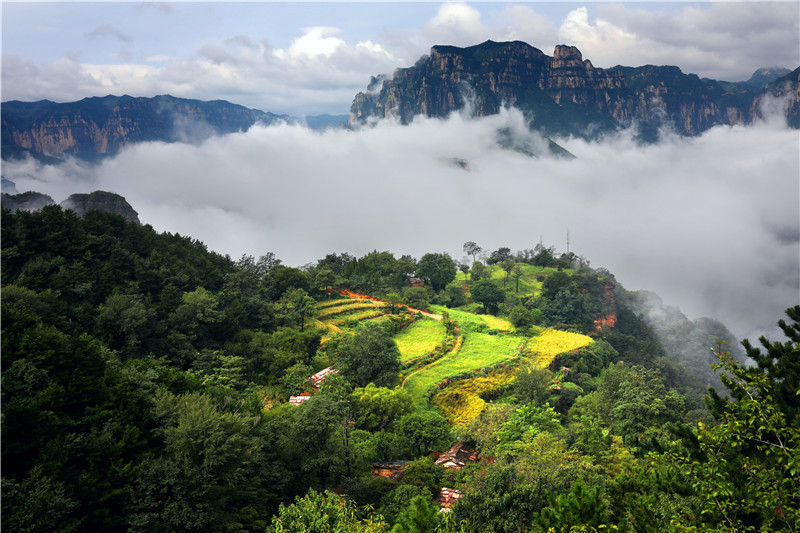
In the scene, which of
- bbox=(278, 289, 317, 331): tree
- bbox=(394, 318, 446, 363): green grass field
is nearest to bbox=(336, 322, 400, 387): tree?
bbox=(394, 318, 446, 363): green grass field

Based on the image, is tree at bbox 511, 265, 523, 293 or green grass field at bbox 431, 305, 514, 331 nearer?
green grass field at bbox 431, 305, 514, 331

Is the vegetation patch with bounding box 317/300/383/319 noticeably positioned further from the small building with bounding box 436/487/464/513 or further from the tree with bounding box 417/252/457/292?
the small building with bounding box 436/487/464/513

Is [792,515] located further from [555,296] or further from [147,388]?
[555,296]

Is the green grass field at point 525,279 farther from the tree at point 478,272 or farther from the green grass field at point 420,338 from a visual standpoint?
the green grass field at point 420,338

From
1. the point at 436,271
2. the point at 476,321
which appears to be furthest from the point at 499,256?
the point at 476,321

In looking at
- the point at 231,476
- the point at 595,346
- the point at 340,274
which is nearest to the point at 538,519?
the point at 231,476
